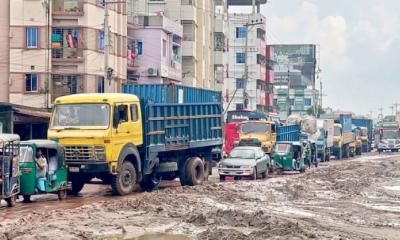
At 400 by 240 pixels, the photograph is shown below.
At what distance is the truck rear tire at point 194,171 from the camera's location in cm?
2517

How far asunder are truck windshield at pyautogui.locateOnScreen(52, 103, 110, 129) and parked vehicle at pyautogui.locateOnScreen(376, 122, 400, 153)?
50.7 meters

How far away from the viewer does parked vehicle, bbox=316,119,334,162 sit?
49531 millimetres

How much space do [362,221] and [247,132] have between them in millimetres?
19070

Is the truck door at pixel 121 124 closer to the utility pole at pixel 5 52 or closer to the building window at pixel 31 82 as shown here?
the building window at pixel 31 82

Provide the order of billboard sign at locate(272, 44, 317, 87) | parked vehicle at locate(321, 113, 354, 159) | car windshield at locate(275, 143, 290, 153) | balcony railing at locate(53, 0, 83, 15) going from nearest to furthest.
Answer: car windshield at locate(275, 143, 290, 153), balcony railing at locate(53, 0, 83, 15), parked vehicle at locate(321, 113, 354, 159), billboard sign at locate(272, 44, 317, 87)

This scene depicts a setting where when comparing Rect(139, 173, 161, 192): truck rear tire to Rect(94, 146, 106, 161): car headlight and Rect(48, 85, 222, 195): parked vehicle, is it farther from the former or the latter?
Rect(94, 146, 106, 161): car headlight

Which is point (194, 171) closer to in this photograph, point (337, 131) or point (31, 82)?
point (31, 82)

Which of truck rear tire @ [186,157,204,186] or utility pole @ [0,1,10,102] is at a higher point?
utility pole @ [0,1,10,102]

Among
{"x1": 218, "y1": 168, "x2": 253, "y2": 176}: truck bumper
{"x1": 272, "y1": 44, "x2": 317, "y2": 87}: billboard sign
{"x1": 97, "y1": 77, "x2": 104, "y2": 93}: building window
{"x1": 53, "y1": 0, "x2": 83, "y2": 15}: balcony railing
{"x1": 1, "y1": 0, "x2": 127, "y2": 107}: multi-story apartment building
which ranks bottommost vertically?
{"x1": 218, "y1": 168, "x2": 253, "y2": 176}: truck bumper

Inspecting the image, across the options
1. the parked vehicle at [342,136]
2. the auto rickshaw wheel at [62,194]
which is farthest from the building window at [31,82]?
the parked vehicle at [342,136]

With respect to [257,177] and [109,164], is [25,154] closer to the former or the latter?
[109,164]

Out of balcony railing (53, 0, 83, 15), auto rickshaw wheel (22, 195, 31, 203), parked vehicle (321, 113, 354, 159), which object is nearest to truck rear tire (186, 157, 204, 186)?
auto rickshaw wheel (22, 195, 31, 203)

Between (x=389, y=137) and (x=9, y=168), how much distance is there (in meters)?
55.1

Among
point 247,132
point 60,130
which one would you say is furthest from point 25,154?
point 247,132
